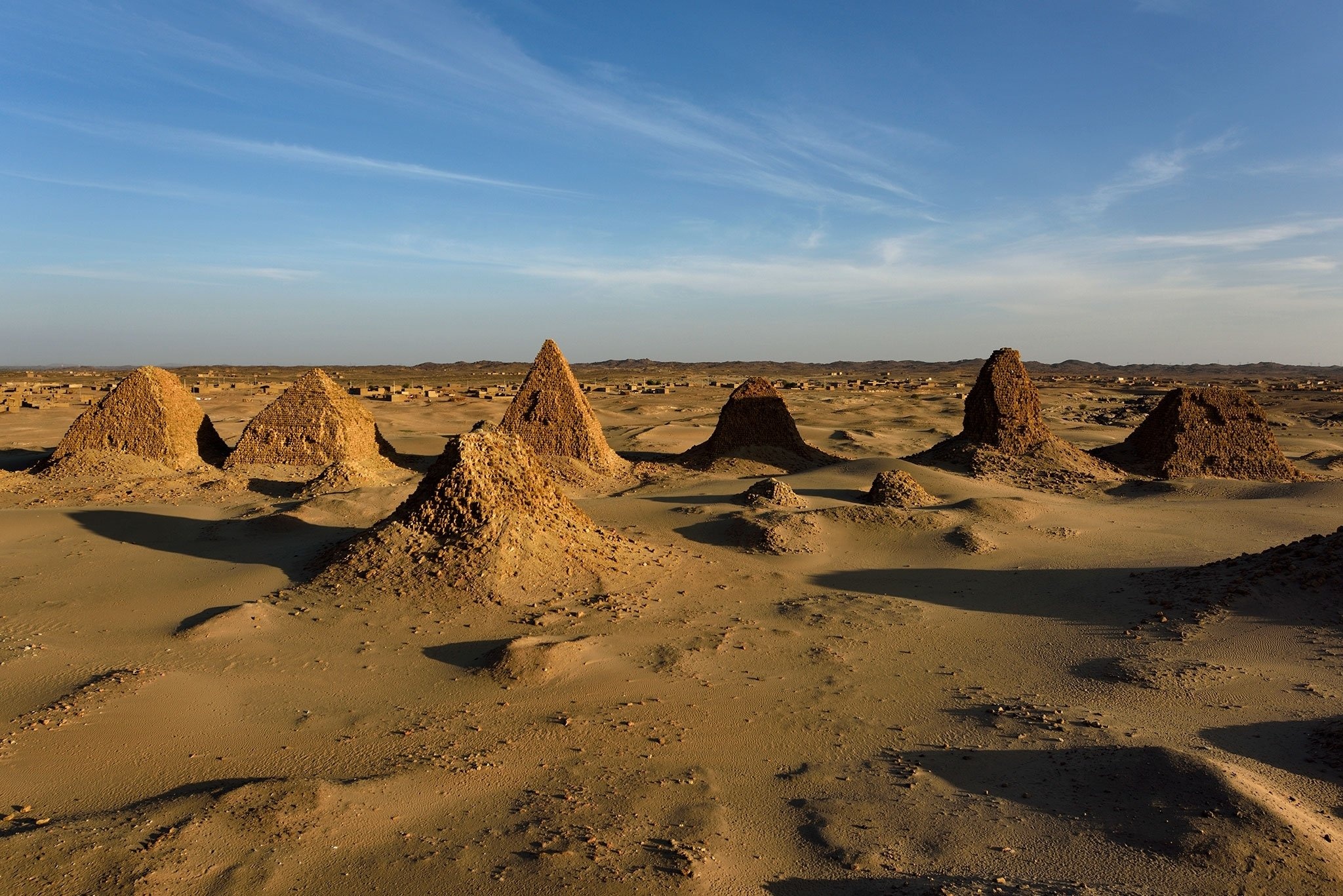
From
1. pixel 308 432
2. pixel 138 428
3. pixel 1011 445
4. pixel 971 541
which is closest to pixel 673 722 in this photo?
pixel 971 541

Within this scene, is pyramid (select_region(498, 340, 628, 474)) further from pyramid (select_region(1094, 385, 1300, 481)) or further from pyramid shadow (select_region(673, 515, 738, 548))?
pyramid (select_region(1094, 385, 1300, 481))

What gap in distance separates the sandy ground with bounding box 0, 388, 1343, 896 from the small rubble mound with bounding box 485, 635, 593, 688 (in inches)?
1.3

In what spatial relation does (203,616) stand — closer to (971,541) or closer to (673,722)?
(673,722)

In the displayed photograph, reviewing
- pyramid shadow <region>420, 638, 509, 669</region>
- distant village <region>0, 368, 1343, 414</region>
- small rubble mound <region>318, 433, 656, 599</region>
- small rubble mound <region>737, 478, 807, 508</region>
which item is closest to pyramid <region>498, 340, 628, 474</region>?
small rubble mound <region>737, 478, 807, 508</region>

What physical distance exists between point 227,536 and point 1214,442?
20.1 meters

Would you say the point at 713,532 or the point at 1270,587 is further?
the point at 713,532

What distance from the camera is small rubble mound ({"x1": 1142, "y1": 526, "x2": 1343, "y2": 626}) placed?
27.2 feet

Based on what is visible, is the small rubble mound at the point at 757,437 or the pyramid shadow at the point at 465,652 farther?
the small rubble mound at the point at 757,437

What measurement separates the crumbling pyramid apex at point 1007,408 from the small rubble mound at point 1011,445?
0.05 feet

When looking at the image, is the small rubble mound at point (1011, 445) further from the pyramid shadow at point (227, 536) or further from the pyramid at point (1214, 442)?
the pyramid shadow at point (227, 536)

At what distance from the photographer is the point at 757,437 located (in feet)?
64.7

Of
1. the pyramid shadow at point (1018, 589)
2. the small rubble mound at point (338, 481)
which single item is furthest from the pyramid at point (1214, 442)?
the small rubble mound at point (338, 481)

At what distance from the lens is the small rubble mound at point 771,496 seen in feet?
43.4

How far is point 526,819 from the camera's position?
185 inches
